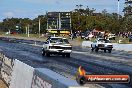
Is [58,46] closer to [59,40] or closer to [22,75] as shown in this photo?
[59,40]

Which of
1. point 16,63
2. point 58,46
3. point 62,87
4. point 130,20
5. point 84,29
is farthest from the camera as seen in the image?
point 84,29

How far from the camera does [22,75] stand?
1074 centimetres

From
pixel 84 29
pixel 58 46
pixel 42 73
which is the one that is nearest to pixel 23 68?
pixel 42 73

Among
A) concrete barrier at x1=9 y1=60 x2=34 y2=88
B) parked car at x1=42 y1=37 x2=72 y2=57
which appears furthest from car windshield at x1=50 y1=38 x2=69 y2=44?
concrete barrier at x1=9 y1=60 x2=34 y2=88

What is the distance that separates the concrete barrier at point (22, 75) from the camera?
9.80 metres

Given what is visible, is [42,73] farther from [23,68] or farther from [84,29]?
[84,29]

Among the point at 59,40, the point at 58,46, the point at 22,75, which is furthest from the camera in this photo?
the point at 59,40

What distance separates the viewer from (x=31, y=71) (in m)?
9.74

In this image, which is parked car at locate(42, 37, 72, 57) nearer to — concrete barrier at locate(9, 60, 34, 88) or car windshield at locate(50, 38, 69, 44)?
car windshield at locate(50, 38, 69, 44)

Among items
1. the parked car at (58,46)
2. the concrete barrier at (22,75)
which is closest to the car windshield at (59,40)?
the parked car at (58,46)

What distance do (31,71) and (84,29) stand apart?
417 ft

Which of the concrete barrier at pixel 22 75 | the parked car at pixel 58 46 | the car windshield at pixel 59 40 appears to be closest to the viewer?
the concrete barrier at pixel 22 75

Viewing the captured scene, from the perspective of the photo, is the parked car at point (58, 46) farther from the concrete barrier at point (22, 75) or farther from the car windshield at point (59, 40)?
the concrete barrier at point (22, 75)

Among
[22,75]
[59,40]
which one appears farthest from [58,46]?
[22,75]
